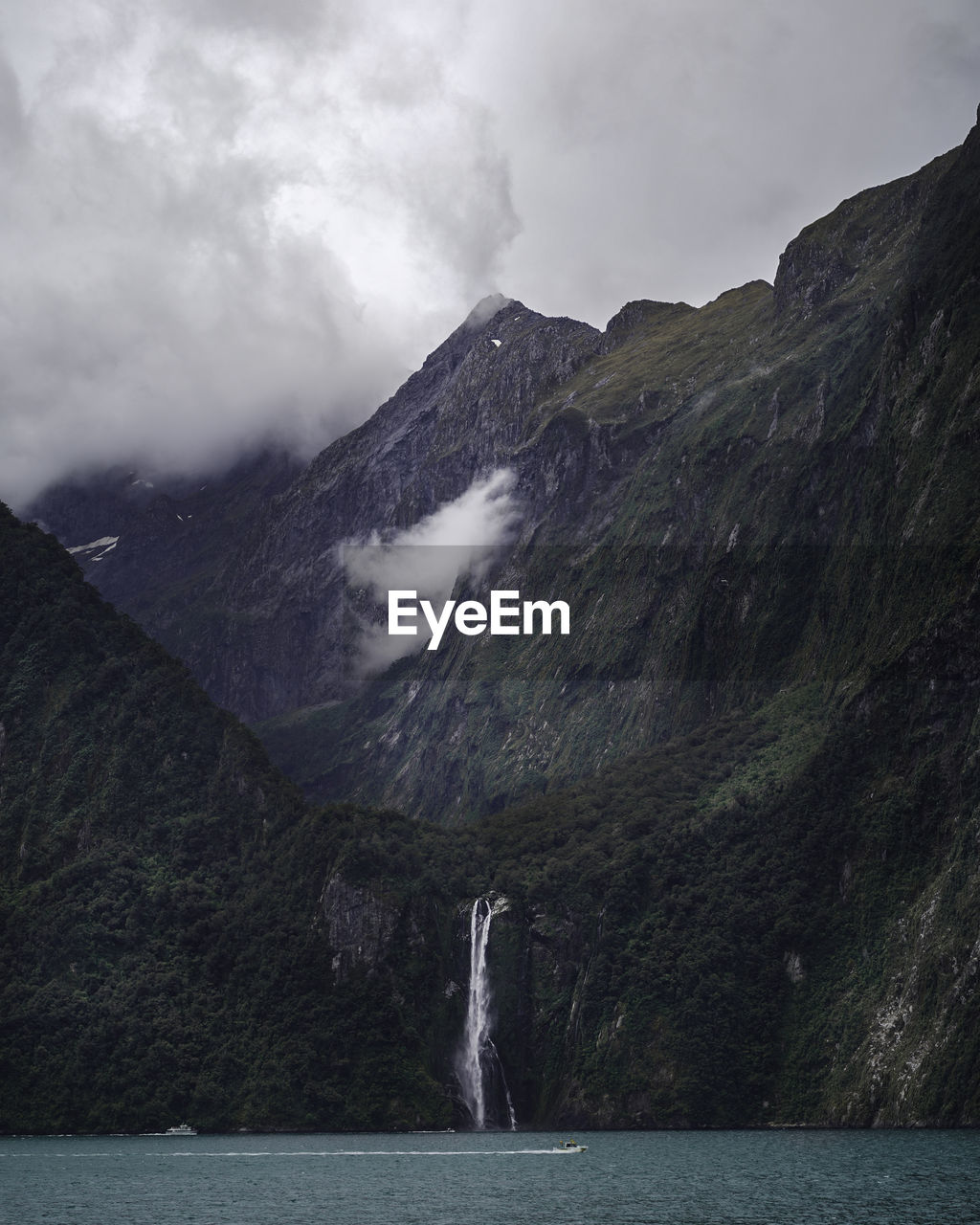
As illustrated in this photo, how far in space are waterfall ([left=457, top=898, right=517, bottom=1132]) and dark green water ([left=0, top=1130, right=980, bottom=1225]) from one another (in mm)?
33183

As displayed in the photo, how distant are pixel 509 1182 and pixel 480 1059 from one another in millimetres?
78829

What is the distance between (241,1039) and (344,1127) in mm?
16956

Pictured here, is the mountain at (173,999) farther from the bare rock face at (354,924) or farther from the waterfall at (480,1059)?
the waterfall at (480,1059)

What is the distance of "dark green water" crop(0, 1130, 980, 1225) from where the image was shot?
273ft

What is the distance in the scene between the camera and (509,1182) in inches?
4109

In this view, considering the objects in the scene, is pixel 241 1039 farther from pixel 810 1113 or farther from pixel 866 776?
pixel 866 776

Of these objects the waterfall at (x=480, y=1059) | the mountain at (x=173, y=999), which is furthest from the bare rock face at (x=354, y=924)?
the waterfall at (x=480, y=1059)

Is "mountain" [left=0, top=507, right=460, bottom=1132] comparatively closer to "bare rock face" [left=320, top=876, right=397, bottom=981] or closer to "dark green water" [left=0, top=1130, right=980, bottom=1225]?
"bare rock face" [left=320, top=876, right=397, bottom=981]

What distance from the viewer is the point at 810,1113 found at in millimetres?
153125

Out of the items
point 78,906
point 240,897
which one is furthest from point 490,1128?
point 78,906

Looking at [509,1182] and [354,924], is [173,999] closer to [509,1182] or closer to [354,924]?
[354,924]

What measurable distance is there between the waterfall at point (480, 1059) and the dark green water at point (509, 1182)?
33.2 meters

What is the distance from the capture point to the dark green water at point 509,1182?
8331 centimetres

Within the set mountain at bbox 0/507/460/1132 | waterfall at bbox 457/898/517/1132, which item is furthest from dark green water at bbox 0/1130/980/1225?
waterfall at bbox 457/898/517/1132
